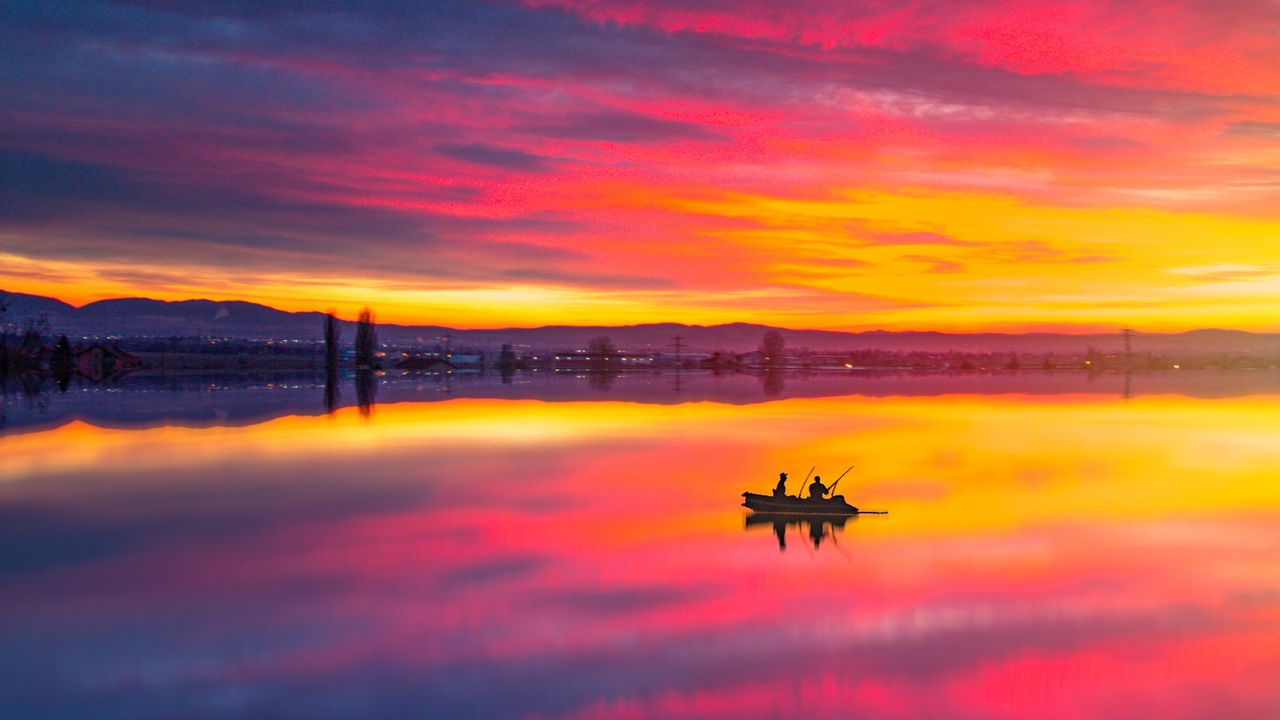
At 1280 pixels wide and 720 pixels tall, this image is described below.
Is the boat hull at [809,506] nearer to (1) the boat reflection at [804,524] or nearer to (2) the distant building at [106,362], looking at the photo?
(1) the boat reflection at [804,524]

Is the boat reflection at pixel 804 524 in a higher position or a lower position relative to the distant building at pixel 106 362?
lower

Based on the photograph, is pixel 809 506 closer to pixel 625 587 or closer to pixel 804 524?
pixel 804 524

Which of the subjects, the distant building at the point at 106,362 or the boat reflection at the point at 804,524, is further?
the distant building at the point at 106,362

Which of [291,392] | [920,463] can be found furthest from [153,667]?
[291,392]

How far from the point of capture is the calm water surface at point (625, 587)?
865 centimetres

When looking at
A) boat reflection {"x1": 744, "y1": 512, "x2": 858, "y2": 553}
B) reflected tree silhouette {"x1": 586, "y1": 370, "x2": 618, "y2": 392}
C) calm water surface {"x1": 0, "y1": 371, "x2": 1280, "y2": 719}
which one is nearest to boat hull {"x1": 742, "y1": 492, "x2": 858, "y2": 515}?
boat reflection {"x1": 744, "y1": 512, "x2": 858, "y2": 553}

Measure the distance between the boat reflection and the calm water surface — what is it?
15 cm

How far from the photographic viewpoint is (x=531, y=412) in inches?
1639

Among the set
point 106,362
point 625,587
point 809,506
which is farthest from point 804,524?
point 106,362

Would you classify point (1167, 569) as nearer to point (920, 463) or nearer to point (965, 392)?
point (920, 463)

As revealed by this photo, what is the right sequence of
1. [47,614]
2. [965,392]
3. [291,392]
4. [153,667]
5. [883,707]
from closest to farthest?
[883,707] → [153,667] → [47,614] → [291,392] → [965,392]

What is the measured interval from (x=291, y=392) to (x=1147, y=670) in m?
51.5

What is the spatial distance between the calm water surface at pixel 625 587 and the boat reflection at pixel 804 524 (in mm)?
152

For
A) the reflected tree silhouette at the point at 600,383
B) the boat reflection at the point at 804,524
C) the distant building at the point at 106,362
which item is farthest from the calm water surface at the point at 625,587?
the distant building at the point at 106,362
